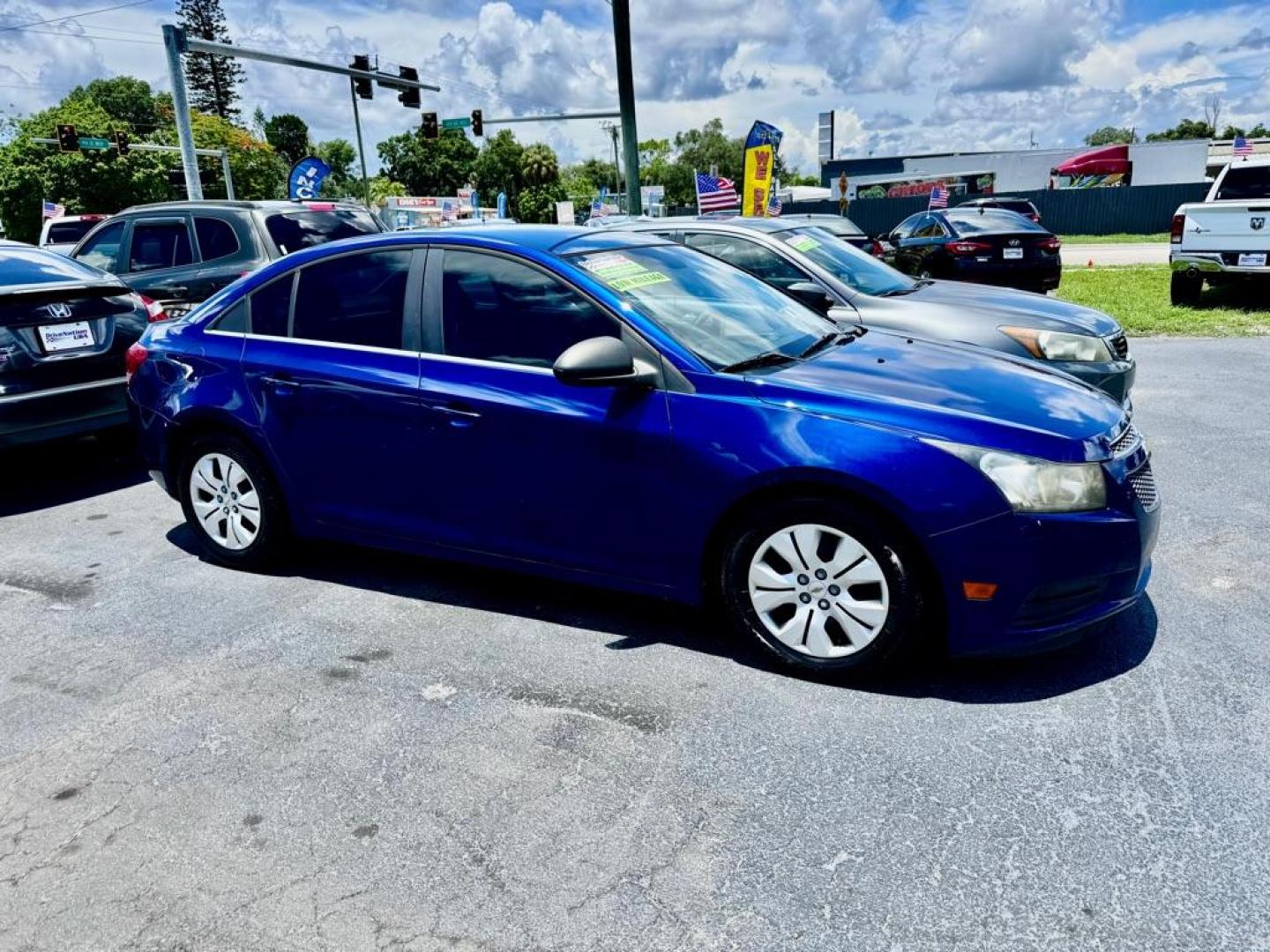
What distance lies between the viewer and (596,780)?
2.87 m

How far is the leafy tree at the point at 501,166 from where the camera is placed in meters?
102

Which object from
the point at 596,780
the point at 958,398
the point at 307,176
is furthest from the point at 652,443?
the point at 307,176

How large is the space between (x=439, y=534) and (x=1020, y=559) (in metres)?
2.31

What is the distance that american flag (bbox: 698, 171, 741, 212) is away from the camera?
62.5 feet

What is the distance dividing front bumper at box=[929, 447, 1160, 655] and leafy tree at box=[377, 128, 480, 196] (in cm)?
10856

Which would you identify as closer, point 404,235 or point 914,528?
point 914,528

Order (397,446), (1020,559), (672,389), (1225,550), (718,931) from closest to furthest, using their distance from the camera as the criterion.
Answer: (718,931) < (1020,559) < (672,389) < (397,446) < (1225,550)

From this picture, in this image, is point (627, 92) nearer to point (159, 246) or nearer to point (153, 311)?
point (159, 246)

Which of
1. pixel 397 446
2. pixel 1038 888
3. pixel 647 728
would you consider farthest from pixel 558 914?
pixel 397 446

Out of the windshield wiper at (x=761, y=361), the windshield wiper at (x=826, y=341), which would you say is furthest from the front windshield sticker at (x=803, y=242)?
the windshield wiper at (x=761, y=361)

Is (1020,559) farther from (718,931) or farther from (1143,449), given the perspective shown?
(718,931)

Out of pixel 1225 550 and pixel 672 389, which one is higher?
pixel 672 389

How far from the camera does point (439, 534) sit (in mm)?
4055

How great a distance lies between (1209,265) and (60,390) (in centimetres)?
1284
